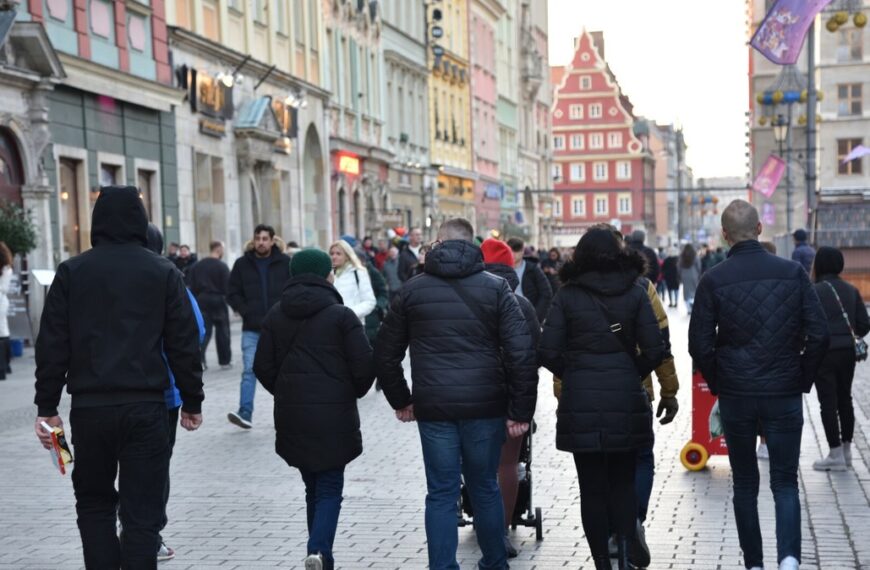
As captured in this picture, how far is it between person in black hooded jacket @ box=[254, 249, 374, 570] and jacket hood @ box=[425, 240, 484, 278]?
56 cm

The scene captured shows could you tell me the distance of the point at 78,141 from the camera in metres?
25.3

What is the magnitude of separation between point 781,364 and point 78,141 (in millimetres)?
19806

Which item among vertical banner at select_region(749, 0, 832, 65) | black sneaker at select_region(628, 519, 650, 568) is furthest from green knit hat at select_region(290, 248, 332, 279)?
vertical banner at select_region(749, 0, 832, 65)

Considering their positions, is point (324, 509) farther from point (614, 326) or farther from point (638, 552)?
point (614, 326)

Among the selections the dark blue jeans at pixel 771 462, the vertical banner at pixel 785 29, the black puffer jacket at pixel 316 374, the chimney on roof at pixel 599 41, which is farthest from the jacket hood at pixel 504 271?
the chimney on roof at pixel 599 41

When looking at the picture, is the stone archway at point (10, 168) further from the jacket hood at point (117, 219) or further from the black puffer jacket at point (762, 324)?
the black puffer jacket at point (762, 324)

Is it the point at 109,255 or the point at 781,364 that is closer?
the point at 109,255

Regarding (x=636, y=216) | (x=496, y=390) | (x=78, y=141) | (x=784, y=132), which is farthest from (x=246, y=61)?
(x=636, y=216)

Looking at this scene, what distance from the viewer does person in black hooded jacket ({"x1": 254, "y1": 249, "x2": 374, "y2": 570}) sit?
7352 mm

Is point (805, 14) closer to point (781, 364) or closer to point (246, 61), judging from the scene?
point (781, 364)

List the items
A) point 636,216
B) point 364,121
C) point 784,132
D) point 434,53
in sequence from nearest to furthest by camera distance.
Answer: point 784,132, point 364,121, point 434,53, point 636,216

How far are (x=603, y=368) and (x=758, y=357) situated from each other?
730 mm

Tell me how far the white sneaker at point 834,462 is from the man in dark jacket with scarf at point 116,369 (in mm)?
5762

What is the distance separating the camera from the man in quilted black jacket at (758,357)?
717 cm
